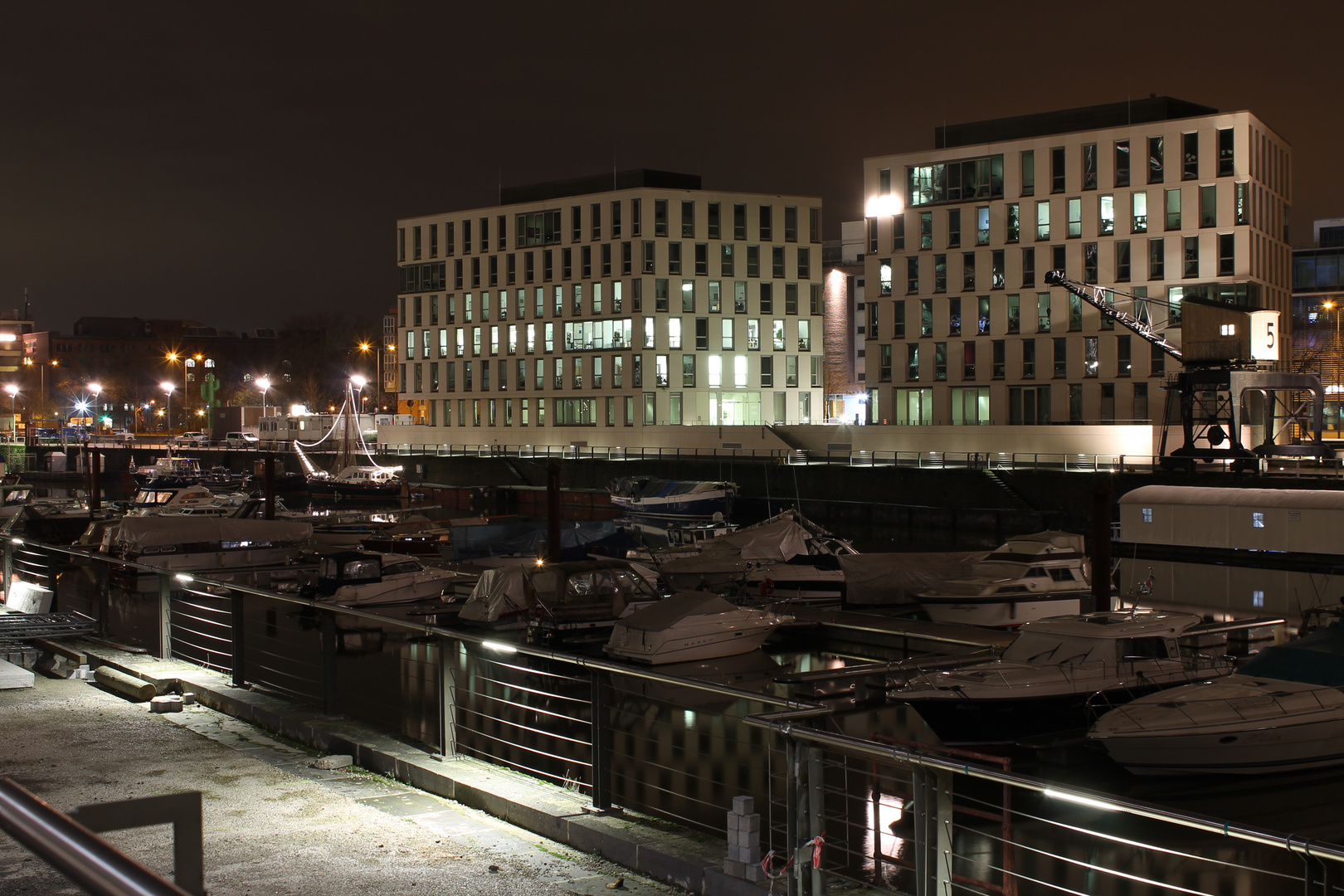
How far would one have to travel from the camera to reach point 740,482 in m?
66.7

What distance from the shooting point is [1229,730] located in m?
15.5

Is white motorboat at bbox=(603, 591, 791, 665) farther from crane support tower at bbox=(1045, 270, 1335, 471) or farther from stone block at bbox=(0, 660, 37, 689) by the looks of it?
crane support tower at bbox=(1045, 270, 1335, 471)

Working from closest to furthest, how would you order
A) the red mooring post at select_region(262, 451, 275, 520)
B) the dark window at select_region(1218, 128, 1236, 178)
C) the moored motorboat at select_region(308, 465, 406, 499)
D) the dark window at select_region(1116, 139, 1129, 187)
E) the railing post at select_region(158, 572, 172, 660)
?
the railing post at select_region(158, 572, 172, 660) → the red mooring post at select_region(262, 451, 275, 520) → the dark window at select_region(1218, 128, 1236, 178) → the dark window at select_region(1116, 139, 1129, 187) → the moored motorboat at select_region(308, 465, 406, 499)

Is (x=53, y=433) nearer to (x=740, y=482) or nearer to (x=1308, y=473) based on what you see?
(x=740, y=482)

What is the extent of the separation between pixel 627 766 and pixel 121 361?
195 metres

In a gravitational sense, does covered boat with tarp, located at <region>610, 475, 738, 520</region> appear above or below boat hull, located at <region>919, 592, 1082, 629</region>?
above

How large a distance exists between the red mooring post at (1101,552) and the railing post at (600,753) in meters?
22.1

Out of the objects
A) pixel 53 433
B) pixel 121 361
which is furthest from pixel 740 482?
pixel 121 361

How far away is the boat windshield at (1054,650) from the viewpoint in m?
19.0

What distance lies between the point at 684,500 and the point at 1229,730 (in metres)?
44.2

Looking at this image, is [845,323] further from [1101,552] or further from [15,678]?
[15,678]

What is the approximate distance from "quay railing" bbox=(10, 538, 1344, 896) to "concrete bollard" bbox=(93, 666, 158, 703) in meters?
0.71

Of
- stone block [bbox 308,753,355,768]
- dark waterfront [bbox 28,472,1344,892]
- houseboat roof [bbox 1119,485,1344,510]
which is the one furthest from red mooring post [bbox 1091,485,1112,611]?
stone block [bbox 308,753,355,768]

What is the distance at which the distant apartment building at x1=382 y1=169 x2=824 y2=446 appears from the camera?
277 feet
